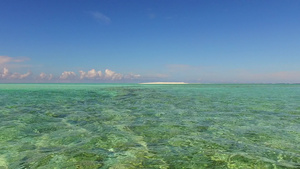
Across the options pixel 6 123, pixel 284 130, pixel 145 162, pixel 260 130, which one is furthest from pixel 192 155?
pixel 6 123

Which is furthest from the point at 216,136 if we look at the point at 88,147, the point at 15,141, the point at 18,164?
the point at 15,141

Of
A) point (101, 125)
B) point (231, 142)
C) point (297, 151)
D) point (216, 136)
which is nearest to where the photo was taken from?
point (297, 151)

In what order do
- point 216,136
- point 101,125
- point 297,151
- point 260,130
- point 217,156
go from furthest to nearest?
point 101,125
point 260,130
point 216,136
point 297,151
point 217,156

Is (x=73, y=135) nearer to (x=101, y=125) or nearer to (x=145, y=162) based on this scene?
(x=101, y=125)

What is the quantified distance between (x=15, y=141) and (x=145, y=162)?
5.16 m

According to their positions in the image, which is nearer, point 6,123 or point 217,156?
point 217,156

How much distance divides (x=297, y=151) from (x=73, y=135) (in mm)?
7896

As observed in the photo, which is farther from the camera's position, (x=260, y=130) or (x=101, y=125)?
(x=101, y=125)

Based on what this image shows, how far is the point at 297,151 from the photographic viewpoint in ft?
21.4

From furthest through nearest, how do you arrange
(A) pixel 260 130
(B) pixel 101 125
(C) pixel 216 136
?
(B) pixel 101 125 < (A) pixel 260 130 < (C) pixel 216 136

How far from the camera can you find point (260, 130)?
9156 mm

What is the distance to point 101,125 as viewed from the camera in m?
10.4

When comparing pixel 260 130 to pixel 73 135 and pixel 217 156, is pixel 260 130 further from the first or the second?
pixel 73 135

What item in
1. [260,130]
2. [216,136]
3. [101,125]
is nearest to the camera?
[216,136]
